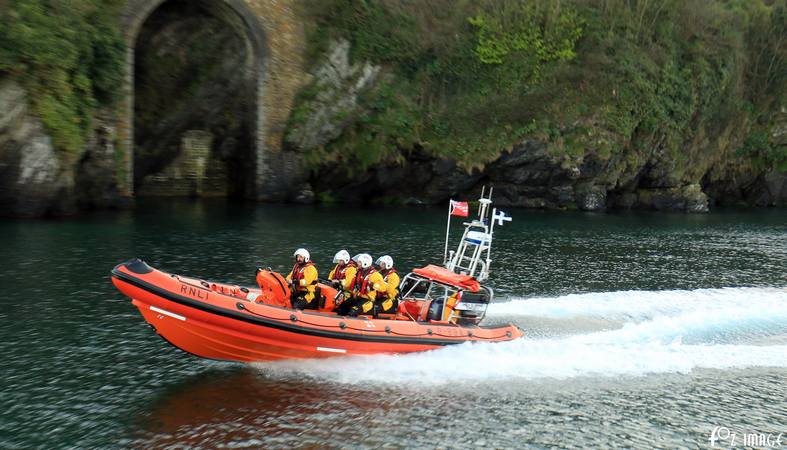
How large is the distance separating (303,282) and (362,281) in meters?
1.09

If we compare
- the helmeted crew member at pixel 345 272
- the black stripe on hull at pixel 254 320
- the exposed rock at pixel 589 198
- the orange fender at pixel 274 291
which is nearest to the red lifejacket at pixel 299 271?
the orange fender at pixel 274 291

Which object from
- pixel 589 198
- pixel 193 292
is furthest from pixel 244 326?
pixel 589 198

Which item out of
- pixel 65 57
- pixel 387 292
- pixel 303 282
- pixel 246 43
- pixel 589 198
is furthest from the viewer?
pixel 589 198

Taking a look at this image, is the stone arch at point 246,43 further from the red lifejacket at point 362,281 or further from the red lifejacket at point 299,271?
the red lifejacket at point 362,281

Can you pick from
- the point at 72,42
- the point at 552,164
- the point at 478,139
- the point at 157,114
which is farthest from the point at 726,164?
the point at 72,42

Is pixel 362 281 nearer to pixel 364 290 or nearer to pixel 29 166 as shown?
pixel 364 290

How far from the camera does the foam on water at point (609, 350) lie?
1082cm

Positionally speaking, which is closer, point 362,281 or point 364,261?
point 364,261

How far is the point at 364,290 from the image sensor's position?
11422 mm

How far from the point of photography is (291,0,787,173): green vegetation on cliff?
4156 cm

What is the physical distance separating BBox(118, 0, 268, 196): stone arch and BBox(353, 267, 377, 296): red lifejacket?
24.0 metres

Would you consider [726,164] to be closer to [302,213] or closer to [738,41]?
[738,41]

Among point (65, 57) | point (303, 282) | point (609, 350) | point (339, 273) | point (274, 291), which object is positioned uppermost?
point (65, 57)

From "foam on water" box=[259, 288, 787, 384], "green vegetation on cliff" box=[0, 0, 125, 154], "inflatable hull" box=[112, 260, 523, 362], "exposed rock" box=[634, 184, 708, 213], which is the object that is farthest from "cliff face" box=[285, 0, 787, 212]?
"inflatable hull" box=[112, 260, 523, 362]
